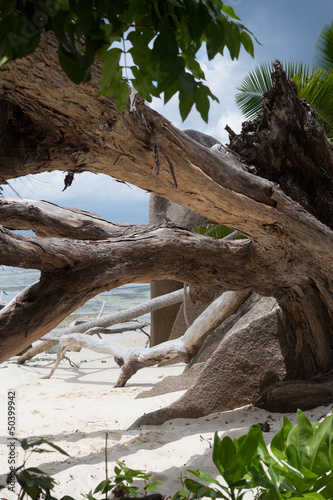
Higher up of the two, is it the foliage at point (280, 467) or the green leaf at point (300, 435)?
the green leaf at point (300, 435)

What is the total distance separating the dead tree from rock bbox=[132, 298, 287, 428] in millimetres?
139

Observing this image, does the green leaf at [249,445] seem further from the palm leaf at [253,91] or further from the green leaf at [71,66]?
the palm leaf at [253,91]

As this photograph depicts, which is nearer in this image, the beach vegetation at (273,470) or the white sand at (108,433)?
the beach vegetation at (273,470)

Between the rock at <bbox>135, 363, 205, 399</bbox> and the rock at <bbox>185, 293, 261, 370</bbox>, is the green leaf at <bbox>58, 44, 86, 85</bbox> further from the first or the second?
the rock at <bbox>185, 293, 261, 370</bbox>

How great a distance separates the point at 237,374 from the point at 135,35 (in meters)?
3.54

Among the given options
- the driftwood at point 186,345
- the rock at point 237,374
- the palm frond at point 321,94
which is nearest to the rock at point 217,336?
the driftwood at point 186,345

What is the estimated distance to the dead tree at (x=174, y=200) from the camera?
8.16 ft

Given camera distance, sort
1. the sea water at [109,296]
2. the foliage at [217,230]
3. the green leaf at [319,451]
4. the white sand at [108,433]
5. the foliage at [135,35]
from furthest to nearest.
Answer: the sea water at [109,296] → the foliage at [217,230] → the white sand at [108,433] → the green leaf at [319,451] → the foliage at [135,35]

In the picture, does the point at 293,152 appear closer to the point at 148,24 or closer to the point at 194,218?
the point at 148,24

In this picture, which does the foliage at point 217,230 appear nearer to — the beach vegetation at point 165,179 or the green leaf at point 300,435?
the beach vegetation at point 165,179

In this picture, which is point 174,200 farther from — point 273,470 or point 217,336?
point 217,336

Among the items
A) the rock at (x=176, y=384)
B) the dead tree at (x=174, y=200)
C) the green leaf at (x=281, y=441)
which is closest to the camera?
the green leaf at (x=281, y=441)

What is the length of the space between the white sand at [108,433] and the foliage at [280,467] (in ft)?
2.34

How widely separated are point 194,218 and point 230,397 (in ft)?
20.9
